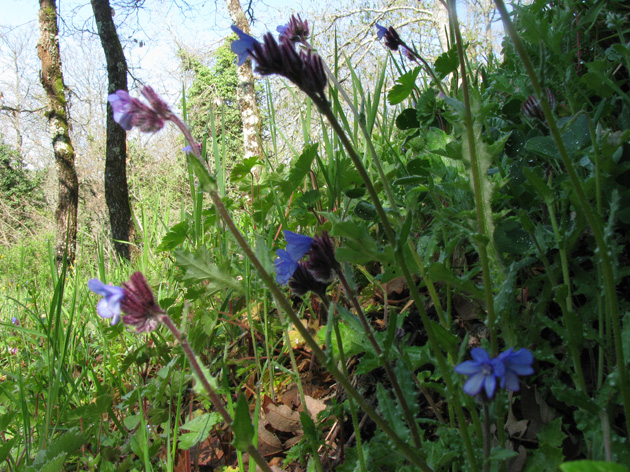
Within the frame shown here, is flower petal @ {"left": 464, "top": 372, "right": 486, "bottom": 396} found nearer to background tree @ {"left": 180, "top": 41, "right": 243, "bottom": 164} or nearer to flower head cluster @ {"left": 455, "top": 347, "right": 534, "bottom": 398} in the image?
flower head cluster @ {"left": 455, "top": 347, "right": 534, "bottom": 398}

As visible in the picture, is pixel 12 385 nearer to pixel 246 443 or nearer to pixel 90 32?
pixel 246 443

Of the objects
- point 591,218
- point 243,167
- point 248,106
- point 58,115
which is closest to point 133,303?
point 591,218

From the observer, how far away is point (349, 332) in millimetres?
1044

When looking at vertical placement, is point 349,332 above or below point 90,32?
below

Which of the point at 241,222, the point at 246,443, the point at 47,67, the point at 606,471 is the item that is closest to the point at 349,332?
the point at 246,443

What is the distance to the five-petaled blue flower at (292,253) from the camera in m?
0.78

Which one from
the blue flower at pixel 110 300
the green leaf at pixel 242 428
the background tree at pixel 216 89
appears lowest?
the green leaf at pixel 242 428

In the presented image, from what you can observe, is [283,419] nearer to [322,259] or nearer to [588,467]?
[322,259]

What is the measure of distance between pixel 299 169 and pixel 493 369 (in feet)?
3.16

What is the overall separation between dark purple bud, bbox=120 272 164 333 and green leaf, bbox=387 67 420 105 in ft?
3.08

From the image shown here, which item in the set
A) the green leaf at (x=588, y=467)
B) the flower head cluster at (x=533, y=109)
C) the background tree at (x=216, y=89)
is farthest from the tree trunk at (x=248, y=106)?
the background tree at (x=216, y=89)

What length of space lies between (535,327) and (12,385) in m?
1.63

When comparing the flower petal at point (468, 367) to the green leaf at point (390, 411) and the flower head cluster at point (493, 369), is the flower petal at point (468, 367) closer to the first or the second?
the flower head cluster at point (493, 369)

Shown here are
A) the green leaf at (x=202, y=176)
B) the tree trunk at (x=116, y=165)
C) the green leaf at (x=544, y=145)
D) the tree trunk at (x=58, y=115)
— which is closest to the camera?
the green leaf at (x=202, y=176)
